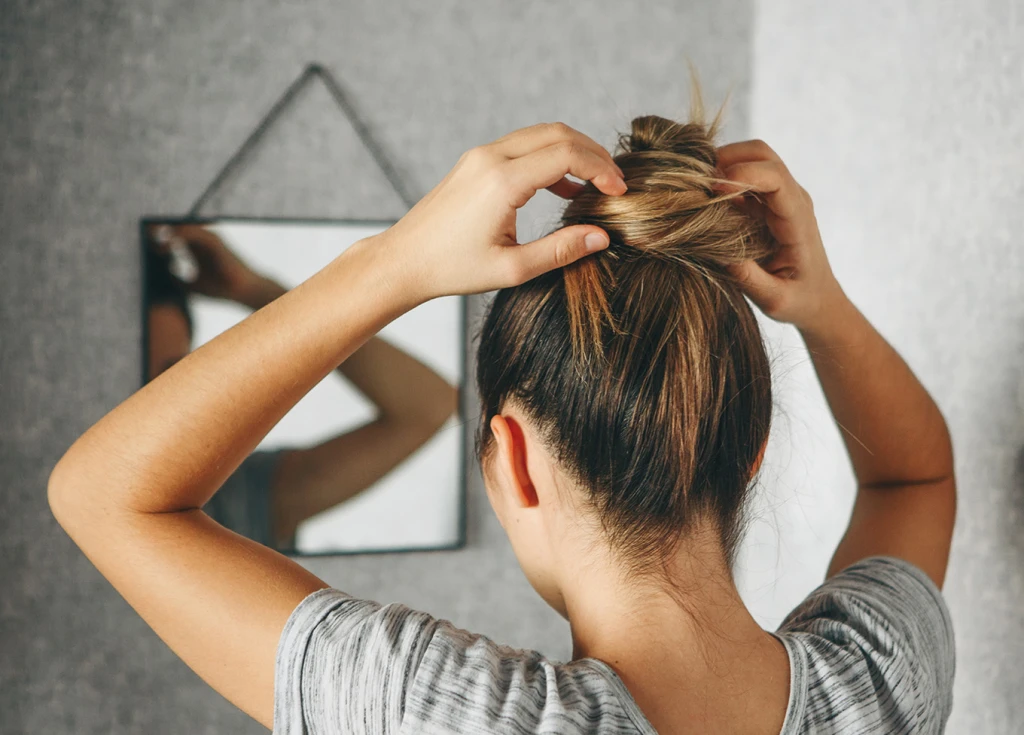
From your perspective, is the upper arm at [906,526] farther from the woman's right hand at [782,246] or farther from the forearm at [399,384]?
the forearm at [399,384]

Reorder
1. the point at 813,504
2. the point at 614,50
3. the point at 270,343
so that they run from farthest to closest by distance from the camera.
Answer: the point at 614,50
the point at 813,504
the point at 270,343

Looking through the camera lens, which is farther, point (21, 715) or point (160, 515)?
point (21, 715)

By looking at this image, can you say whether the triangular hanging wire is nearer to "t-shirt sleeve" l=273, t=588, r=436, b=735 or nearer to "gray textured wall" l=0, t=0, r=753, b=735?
"gray textured wall" l=0, t=0, r=753, b=735

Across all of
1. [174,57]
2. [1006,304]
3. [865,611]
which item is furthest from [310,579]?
[174,57]

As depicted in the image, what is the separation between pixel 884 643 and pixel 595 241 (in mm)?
374

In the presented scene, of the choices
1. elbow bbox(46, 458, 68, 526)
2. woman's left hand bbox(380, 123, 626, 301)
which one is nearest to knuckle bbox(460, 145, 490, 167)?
woman's left hand bbox(380, 123, 626, 301)

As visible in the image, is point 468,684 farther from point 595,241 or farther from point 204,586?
point 595,241

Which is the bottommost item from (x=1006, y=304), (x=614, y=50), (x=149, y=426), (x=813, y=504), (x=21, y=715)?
(x=21, y=715)

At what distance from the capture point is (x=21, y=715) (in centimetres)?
130

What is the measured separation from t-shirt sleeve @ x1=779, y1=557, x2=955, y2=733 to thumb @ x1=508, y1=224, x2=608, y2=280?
0.34m

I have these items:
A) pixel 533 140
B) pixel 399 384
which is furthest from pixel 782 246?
pixel 399 384

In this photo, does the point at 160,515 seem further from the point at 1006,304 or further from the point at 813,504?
the point at 813,504

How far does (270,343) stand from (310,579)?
17cm

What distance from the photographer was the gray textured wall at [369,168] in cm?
108
